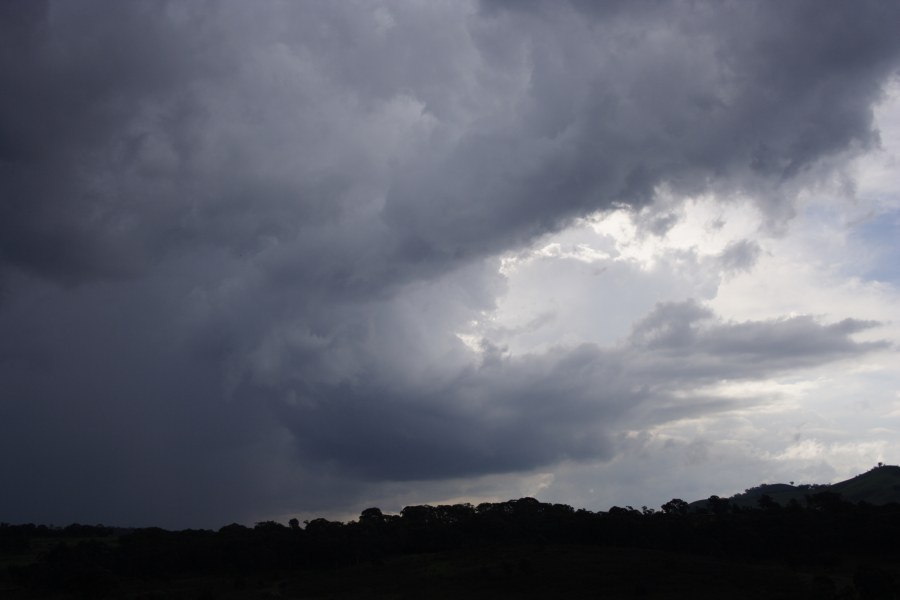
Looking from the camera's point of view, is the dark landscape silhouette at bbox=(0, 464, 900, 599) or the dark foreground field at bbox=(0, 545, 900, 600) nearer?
the dark foreground field at bbox=(0, 545, 900, 600)

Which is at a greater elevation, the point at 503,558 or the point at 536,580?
the point at 503,558

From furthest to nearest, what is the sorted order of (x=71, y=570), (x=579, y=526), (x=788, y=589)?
(x=579, y=526) < (x=71, y=570) < (x=788, y=589)

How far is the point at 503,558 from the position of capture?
131 meters

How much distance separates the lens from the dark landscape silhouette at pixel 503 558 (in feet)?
359

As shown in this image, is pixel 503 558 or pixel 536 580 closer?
pixel 536 580

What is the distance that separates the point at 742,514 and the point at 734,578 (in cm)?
7111

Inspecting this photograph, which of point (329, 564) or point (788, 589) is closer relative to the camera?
point (788, 589)

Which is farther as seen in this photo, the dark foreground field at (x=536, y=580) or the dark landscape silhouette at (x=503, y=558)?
the dark landscape silhouette at (x=503, y=558)

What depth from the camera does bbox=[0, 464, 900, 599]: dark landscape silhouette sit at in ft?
359

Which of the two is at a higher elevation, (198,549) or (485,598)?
(198,549)

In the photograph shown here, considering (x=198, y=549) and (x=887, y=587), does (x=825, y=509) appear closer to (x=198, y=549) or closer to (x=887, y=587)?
(x=887, y=587)

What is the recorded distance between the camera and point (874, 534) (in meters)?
140

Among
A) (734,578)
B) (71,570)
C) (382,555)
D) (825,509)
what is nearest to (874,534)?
(825,509)

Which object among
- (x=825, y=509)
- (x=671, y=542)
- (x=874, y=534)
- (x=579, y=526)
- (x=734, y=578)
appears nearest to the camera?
(x=734, y=578)
